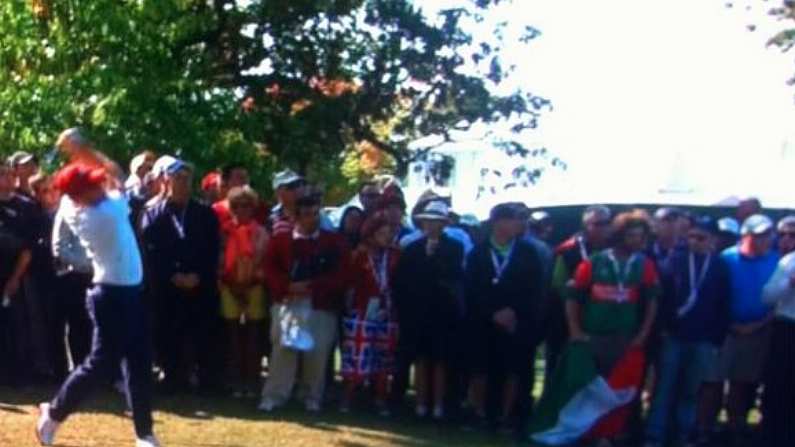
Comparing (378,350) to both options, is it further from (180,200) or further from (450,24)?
(450,24)

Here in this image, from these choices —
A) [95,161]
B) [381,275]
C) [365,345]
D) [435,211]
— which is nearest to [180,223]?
[381,275]

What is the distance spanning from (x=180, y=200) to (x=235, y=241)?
2.24 ft

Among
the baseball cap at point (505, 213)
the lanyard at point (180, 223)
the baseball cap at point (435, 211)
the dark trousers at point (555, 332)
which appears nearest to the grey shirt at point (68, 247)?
the lanyard at point (180, 223)

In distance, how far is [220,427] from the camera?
12258 mm

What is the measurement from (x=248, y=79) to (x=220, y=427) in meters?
8.30

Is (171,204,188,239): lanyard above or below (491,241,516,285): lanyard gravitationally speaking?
above

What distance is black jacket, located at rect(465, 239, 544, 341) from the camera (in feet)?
42.6

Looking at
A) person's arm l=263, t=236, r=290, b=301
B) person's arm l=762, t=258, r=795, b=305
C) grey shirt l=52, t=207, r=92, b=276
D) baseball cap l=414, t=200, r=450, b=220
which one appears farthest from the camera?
baseball cap l=414, t=200, r=450, b=220

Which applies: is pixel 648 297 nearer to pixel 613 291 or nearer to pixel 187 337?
pixel 613 291

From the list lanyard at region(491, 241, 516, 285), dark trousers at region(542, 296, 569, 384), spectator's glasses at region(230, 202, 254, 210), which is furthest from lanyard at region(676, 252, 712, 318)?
spectator's glasses at region(230, 202, 254, 210)

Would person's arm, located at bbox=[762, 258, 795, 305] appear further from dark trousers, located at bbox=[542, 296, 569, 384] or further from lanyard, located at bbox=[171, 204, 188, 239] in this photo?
lanyard, located at bbox=[171, 204, 188, 239]

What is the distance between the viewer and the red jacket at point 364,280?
13320 millimetres

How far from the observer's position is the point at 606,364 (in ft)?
41.5

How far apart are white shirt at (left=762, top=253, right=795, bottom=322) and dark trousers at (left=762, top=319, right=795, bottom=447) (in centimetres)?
8
